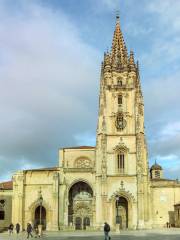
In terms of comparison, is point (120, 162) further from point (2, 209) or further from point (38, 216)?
point (2, 209)

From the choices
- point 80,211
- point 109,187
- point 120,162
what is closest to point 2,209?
point 80,211

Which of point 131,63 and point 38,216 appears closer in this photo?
point 38,216

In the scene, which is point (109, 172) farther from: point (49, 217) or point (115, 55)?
point (115, 55)

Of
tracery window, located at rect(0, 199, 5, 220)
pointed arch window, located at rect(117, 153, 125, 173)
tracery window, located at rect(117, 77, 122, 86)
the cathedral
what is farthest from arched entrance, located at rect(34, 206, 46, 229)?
tracery window, located at rect(117, 77, 122, 86)

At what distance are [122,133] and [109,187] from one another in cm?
816

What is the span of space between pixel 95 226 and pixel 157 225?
9.68 m

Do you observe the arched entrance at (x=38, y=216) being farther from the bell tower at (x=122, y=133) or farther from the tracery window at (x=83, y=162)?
the tracery window at (x=83, y=162)

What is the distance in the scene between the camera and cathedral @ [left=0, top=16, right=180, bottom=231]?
201ft

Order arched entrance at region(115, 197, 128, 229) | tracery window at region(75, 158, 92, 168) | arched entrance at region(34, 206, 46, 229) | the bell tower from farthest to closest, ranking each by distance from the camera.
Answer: tracery window at region(75, 158, 92, 168), arched entrance at region(34, 206, 46, 229), arched entrance at region(115, 197, 128, 229), the bell tower

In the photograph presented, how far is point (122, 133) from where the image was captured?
6494 cm

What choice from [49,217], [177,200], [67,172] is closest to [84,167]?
[67,172]

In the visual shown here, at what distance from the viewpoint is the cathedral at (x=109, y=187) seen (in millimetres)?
61312

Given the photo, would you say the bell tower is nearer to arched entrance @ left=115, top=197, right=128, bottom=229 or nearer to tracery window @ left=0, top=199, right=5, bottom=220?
arched entrance @ left=115, top=197, right=128, bottom=229

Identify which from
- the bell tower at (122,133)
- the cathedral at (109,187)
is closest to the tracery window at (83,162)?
the cathedral at (109,187)
